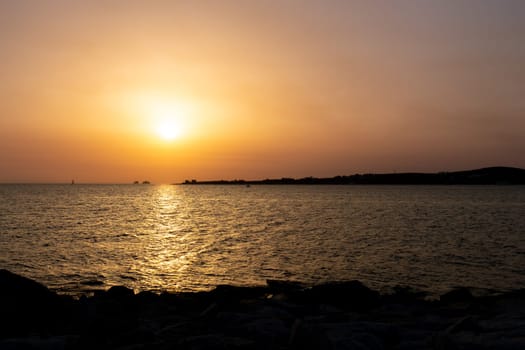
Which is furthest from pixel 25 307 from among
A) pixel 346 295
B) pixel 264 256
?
pixel 264 256

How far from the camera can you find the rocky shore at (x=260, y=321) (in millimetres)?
9945

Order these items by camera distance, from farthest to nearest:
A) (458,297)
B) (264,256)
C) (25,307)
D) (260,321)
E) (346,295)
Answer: (264,256) < (458,297) < (346,295) < (25,307) < (260,321)

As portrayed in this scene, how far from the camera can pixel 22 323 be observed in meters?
12.6

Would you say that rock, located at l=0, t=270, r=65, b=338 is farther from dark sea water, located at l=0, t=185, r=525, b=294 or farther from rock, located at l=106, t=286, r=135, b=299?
dark sea water, located at l=0, t=185, r=525, b=294

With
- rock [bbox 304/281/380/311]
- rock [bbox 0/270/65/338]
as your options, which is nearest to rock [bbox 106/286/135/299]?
rock [bbox 0/270/65/338]

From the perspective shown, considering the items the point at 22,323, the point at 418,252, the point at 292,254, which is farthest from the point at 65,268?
the point at 418,252

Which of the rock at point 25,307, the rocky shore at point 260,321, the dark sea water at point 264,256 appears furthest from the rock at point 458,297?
the rock at point 25,307

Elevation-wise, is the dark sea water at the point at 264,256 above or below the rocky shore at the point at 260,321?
below

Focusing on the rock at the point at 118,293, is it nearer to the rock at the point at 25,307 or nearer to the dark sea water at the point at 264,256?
the rock at the point at 25,307

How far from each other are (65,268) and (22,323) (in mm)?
21383

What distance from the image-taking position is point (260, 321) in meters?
12.3

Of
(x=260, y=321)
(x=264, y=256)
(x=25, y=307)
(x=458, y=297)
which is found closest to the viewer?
(x=260, y=321)

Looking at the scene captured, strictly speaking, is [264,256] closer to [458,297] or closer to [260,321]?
[458,297]

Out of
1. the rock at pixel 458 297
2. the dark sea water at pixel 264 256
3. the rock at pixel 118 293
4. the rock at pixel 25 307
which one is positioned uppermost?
the rock at pixel 25 307
